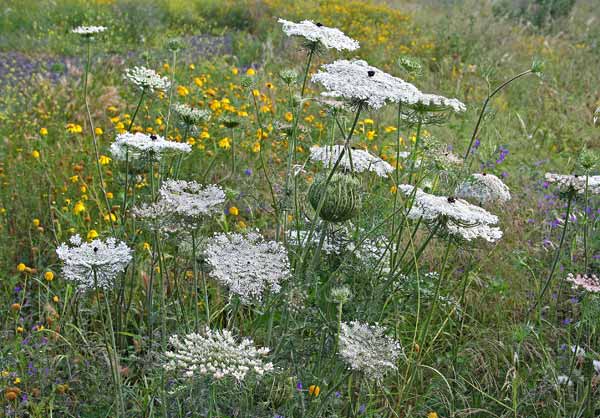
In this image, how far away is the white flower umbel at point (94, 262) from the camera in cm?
182

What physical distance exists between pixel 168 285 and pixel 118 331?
22.4 inches

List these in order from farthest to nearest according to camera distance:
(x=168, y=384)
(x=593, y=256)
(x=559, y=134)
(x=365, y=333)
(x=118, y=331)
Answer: (x=559, y=134)
(x=593, y=256)
(x=118, y=331)
(x=168, y=384)
(x=365, y=333)

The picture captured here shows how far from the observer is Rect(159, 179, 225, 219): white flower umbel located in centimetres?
185

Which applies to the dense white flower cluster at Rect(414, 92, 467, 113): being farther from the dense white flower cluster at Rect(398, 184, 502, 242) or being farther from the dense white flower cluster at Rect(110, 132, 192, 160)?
the dense white flower cluster at Rect(110, 132, 192, 160)

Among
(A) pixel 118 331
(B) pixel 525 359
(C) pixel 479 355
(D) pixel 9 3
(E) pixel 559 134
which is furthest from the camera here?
(D) pixel 9 3

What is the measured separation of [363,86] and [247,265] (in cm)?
72

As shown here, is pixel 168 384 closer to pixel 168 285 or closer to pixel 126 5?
pixel 168 285

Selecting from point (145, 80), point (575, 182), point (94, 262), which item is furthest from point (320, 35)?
point (575, 182)

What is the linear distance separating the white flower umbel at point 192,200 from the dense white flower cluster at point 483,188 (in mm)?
1362

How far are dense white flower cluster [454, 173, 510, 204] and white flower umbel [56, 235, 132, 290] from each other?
167cm

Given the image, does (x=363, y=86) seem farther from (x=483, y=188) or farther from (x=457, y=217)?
(x=483, y=188)

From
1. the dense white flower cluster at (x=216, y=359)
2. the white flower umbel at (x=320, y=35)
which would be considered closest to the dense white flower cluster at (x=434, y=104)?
the white flower umbel at (x=320, y=35)

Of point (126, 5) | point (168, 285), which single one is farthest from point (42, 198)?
point (126, 5)

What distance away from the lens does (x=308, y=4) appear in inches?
513
